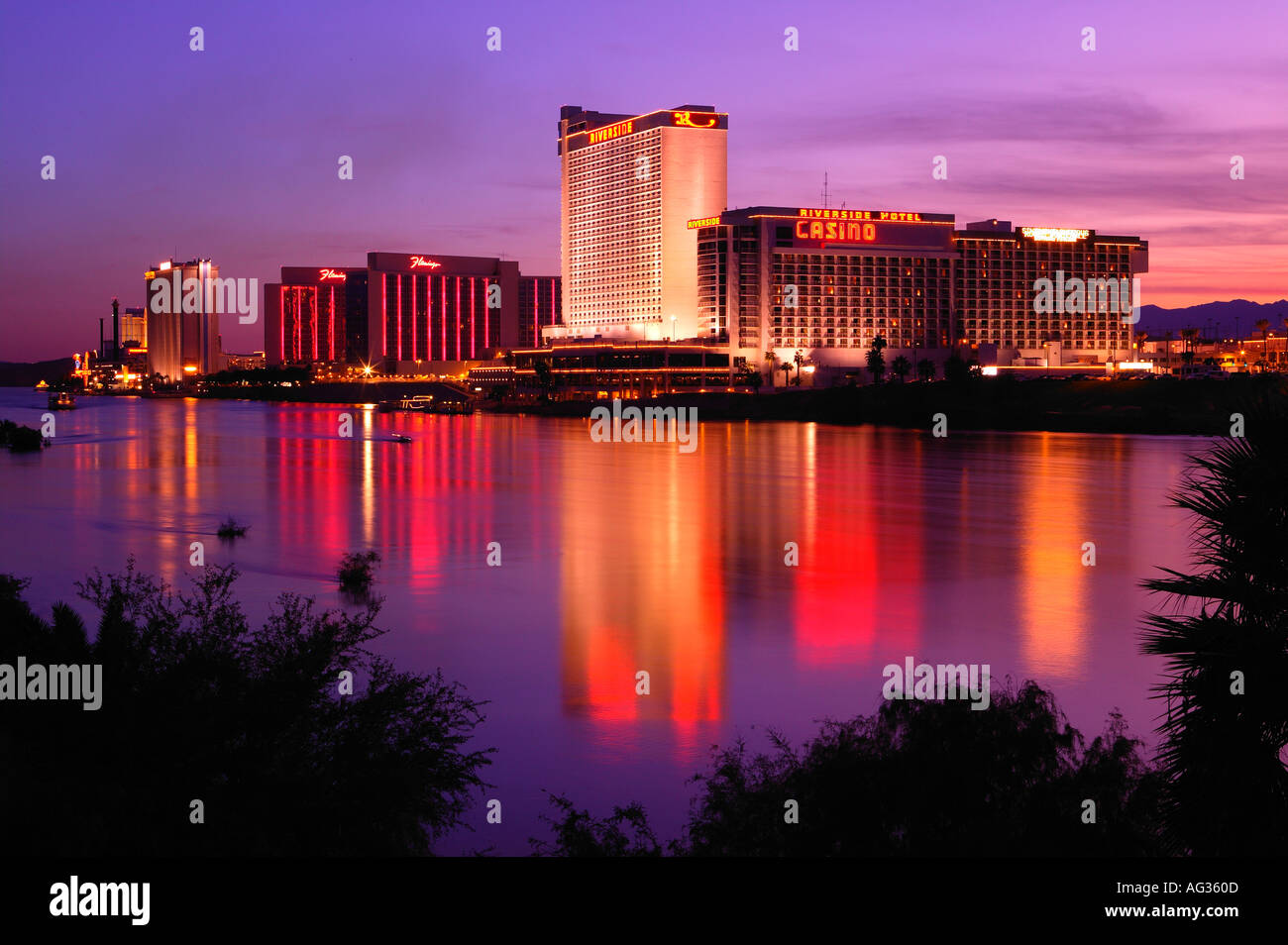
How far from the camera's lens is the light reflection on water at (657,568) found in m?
21.6

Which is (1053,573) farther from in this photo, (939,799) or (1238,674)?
(1238,674)

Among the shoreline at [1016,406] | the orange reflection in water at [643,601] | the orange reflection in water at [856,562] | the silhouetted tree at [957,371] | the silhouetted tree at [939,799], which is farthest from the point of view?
the silhouetted tree at [957,371]

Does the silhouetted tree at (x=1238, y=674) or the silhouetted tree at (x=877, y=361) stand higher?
the silhouetted tree at (x=877, y=361)

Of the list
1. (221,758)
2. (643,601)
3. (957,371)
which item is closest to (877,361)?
(957,371)

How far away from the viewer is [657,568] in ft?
132

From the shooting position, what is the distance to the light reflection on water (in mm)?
21641

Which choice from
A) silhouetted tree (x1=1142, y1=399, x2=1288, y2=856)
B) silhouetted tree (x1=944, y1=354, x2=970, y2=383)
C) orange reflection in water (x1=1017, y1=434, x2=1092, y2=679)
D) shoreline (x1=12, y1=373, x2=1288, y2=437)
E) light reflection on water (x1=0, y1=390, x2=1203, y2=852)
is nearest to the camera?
silhouetted tree (x1=1142, y1=399, x2=1288, y2=856)

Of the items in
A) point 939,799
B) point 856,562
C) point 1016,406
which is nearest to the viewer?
point 939,799

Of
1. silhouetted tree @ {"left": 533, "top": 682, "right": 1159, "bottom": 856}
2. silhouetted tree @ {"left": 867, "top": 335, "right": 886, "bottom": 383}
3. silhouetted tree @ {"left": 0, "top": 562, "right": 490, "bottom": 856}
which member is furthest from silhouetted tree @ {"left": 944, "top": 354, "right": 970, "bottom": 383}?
silhouetted tree @ {"left": 0, "top": 562, "right": 490, "bottom": 856}

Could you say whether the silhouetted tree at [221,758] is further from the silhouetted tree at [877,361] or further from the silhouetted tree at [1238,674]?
the silhouetted tree at [877,361]

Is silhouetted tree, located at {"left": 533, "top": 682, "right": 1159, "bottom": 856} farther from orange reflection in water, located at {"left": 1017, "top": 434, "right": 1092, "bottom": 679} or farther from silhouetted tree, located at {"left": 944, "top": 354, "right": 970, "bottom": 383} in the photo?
silhouetted tree, located at {"left": 944, "top": 354, "right": 970, "bottom": 383}

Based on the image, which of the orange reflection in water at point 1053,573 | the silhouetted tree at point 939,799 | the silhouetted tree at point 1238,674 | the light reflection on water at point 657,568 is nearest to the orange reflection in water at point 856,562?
the light reflection on water at point 657,568

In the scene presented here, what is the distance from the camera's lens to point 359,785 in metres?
12.6

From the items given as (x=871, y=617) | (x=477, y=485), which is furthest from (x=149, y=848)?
(x=477, y=485)
